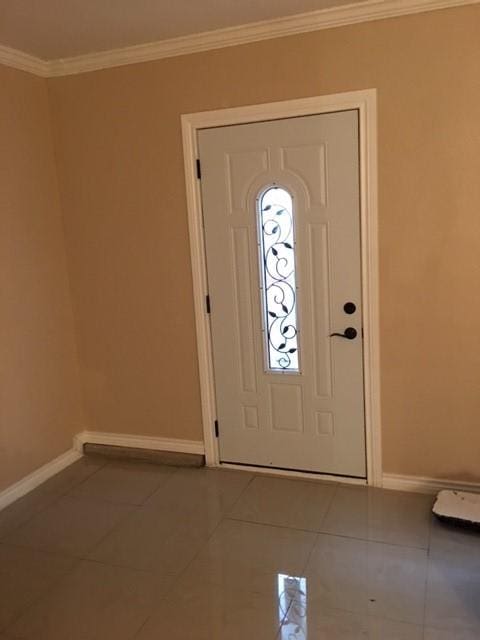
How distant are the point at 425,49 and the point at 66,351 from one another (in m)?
2.75

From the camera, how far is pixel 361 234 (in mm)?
3059

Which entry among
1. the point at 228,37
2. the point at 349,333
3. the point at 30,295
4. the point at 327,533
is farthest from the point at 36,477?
the point at 228,37

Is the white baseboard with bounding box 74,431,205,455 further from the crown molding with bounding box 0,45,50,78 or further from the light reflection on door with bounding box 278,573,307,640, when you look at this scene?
the crown molding with bounding box 0,45,50,78

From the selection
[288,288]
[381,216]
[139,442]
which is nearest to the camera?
[381,216]

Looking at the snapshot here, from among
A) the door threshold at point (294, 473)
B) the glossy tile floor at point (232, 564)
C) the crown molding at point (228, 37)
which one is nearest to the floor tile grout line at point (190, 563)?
the glossy tile floor at point (232, 564)

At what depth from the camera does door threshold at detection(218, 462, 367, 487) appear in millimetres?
3318

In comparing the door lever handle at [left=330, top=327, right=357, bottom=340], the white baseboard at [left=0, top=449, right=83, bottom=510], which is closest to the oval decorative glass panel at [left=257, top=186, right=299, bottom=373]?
the door lever handle at [left=330, top=327, right=357, bottom=340]

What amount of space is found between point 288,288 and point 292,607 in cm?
165

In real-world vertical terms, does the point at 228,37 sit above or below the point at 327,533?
A: above

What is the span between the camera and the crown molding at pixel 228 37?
2797 millimetres

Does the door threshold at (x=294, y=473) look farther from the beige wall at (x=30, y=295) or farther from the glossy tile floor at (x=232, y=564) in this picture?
the beige wall at (x=30, y=295)

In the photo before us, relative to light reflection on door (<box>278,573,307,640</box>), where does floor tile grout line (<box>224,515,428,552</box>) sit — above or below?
above

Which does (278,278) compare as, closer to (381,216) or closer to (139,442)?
(381,216)

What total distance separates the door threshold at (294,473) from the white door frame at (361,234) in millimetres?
22
